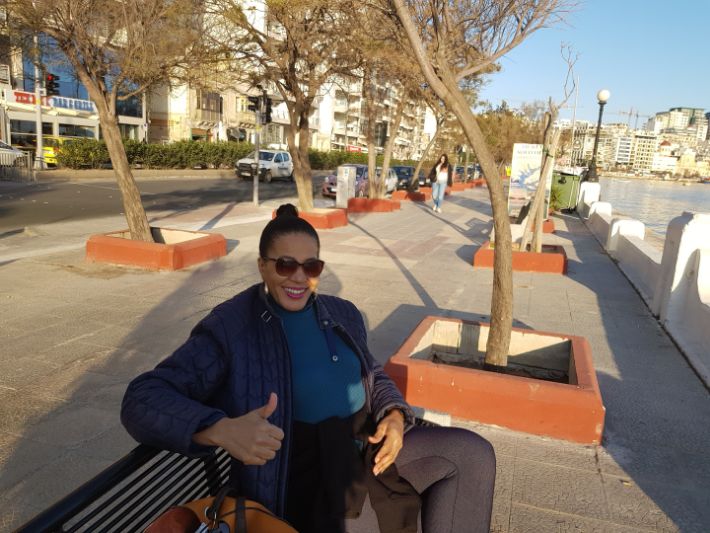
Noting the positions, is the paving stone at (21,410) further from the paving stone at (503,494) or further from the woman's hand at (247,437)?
the paving stone at (503,494)

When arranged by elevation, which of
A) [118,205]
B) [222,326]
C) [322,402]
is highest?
[222,326]

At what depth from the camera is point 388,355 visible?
16.1 feet

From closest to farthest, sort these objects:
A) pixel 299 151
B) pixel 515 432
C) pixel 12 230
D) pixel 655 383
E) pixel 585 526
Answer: pixel 585 526 < pixel 515 432 < pixel 655 383 < pixel 12 230 < pixel 299 151

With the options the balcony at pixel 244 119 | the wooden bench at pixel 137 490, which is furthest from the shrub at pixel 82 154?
the wooden bench at pixel 137 490

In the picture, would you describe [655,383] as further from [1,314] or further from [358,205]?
Result: [358,205]

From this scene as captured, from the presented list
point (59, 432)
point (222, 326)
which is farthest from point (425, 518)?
point (59, 432)

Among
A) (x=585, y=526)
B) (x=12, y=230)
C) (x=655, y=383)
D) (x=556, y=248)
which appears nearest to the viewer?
(x=585, y=526)

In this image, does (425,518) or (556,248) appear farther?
(556,248)

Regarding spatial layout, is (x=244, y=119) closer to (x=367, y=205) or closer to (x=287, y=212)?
(x=367, y=205)

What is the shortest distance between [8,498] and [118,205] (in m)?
14.1

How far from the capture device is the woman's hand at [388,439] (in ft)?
6.31

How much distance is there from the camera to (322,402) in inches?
74.9

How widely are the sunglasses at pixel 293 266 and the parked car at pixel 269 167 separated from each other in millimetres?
26545

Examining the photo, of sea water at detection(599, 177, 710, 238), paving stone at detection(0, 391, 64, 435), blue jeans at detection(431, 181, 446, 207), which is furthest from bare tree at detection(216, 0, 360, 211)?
paving stone at detection(0, 391, 64, 435)
